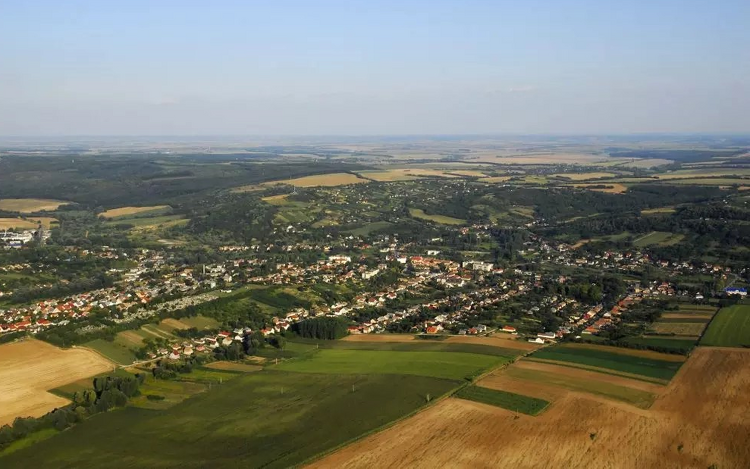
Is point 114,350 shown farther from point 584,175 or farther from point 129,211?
point 584,175

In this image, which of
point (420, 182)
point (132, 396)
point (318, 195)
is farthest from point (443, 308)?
point (420, 182)

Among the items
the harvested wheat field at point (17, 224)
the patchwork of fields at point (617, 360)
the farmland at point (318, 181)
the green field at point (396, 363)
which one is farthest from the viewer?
the farmland at point (318, 181)

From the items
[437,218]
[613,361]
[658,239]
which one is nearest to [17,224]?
[437,218]

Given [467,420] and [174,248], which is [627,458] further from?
[174,248]

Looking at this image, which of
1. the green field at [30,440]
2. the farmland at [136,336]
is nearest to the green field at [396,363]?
the farmland at [136,336]

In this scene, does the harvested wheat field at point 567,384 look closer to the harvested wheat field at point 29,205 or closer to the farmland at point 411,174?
the harvested wheat field at point 29,205
